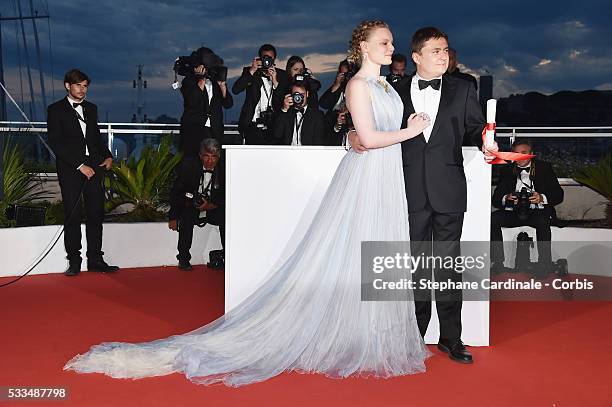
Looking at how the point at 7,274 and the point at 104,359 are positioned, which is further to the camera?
the point at 7,274

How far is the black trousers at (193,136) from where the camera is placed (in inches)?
280

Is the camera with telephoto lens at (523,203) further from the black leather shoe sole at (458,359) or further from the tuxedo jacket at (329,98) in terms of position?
the black leather shoe sole at (458,359)

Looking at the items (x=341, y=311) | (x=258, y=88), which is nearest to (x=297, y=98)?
(x=258, y=88)

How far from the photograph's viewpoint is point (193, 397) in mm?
3295

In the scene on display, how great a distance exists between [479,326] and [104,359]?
2.06 meters

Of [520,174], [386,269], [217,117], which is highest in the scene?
[217,117]

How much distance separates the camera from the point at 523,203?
6.45 meters

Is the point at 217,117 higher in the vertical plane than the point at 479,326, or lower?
higher

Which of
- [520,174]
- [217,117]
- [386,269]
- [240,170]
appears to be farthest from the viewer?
[217,117]

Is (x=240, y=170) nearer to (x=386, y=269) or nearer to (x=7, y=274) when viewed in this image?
(x=386, y=269)

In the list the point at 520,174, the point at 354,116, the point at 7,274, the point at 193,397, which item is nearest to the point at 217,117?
the point at 7,274

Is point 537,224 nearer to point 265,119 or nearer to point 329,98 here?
point 329,98

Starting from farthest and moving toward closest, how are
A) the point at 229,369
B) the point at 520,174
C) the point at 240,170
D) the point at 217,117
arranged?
the point at 217,117, the point at 520,174, the point at 240,170, the point at 229,369

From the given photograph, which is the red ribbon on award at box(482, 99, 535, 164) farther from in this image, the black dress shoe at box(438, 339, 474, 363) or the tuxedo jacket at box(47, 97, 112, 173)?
the tuxedo jacket at box(47, 97, 112, 173)
